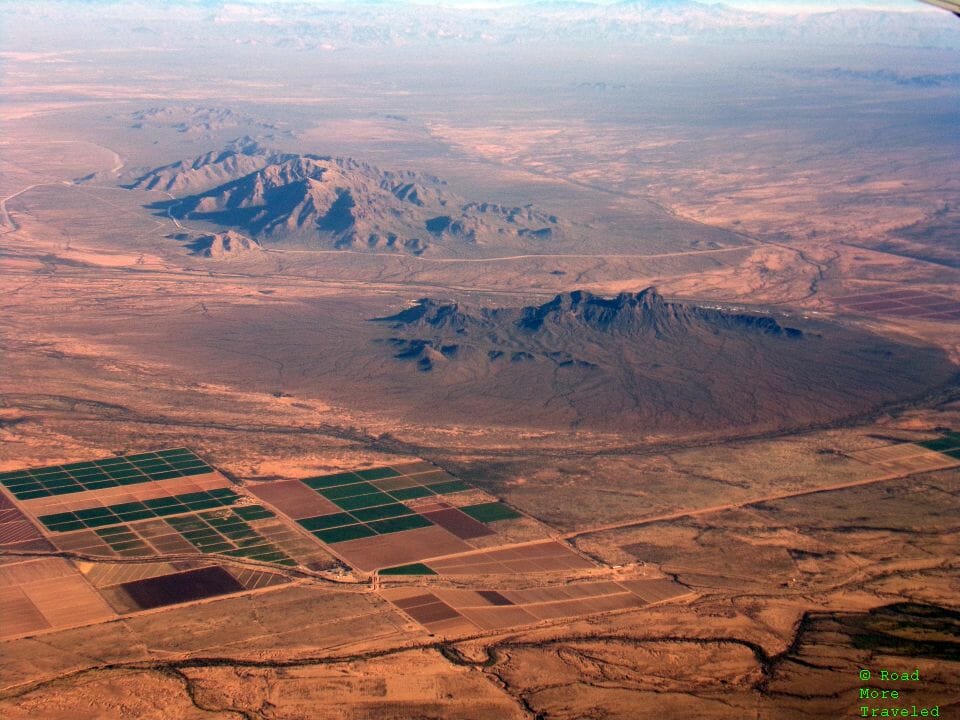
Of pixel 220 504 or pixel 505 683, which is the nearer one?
pixel 505 683

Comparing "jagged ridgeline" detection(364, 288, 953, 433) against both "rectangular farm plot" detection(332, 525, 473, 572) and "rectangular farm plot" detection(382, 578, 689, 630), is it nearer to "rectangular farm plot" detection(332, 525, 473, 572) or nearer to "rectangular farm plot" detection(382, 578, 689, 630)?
"rectangular farm plot" detection(332, 525, 473, 572)

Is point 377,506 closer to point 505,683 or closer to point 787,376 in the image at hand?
point 505,683

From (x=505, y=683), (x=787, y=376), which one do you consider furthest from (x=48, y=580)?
(x=787, y=376)

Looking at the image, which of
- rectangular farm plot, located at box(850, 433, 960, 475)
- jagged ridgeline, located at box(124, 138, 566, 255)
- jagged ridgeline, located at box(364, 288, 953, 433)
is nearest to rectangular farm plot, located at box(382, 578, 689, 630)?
rectangular farm plot, located at box(850, 433, 960, 475)

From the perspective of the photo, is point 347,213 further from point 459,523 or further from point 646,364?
point 459,523

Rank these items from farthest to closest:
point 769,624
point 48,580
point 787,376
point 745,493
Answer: point 787,376 → point 745,493 → point 48,580 → point 769,624

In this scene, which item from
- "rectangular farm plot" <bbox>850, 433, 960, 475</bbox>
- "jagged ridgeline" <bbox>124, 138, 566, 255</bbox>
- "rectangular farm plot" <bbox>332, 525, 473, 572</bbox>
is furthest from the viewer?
"jagged ridgeline" <bbox>124, 138, 566, 255</bbox>

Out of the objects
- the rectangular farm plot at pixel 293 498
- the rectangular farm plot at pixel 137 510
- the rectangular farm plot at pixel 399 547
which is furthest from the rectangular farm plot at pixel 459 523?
the rectangular farm plot at pixel 137 510
